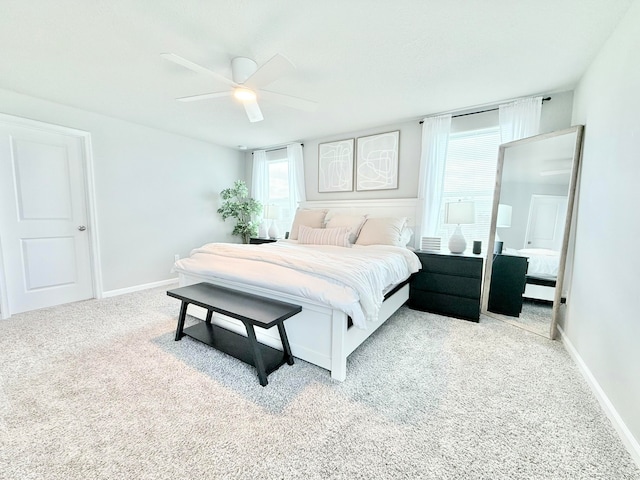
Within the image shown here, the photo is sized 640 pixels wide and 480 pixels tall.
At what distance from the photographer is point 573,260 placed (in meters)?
2.20

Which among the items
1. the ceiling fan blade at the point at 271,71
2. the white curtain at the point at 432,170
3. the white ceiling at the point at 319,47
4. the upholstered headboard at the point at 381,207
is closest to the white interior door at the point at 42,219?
the white ceiling at the point at 319,47

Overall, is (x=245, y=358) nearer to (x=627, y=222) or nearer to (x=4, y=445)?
(x=4, y=445)

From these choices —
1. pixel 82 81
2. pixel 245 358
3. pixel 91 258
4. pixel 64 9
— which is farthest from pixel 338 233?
pixel 91 258

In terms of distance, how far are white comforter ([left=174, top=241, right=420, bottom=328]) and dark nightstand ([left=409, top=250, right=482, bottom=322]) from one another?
0.21 m

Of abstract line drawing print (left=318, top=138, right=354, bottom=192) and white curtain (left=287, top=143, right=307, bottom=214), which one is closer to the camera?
abstract line drawing print (left=318, top=138, right=354, bottom=192)

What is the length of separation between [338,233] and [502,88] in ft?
7.19

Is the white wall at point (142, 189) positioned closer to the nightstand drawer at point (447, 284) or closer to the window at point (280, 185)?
the window at point (280, 185)

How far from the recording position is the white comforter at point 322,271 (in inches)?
69.4

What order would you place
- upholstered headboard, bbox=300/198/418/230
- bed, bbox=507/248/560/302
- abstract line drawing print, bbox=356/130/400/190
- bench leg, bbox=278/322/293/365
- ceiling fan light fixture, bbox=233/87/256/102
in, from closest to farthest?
bench leg, bbox=278/322/293/365
ceiling fan light fixture, bbox=233/87/256/102
bed, bbox=507/248/560/302
upholstered headboard, bbox=300/198/418/230
abstract line drawing print, bbox=356/130/400/190

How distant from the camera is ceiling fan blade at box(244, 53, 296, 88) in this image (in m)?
1.65

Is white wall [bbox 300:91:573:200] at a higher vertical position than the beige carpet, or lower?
higher

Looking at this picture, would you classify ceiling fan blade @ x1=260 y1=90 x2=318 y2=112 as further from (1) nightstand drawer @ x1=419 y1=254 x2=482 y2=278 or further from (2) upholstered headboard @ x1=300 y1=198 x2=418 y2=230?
(1) nightstand drawer @ x1=419 y1=254 x2=482 y2=278

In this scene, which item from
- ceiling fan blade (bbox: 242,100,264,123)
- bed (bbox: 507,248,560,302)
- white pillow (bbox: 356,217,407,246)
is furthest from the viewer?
white pillow (bbox: 356,217,407,246)

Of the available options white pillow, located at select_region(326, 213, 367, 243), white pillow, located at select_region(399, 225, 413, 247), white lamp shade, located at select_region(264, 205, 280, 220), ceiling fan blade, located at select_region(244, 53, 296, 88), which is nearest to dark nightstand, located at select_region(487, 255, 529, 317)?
white pillow, located at select_region(399, 225, 413, 247)
